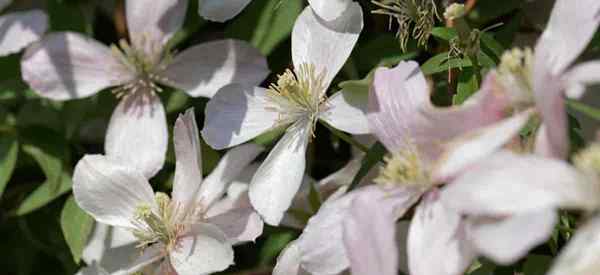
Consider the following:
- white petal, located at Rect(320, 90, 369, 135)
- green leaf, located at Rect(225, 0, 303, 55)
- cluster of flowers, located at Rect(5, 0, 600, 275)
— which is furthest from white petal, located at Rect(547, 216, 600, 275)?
green leaf, located at Rect(225, 0, 303, 55)

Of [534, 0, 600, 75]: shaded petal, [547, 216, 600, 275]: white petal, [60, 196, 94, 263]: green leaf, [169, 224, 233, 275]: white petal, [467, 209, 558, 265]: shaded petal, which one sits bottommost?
[60, 196, 94, 263]: green leaf

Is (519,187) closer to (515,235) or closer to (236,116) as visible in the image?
(515,235)

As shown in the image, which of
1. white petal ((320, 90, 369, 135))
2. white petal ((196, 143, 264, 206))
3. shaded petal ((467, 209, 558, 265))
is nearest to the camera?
shaded petal ((467, 209, 558, 265))

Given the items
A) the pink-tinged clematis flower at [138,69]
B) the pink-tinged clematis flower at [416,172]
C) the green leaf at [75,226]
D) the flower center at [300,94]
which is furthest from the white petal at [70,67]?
the pink-tinged clematis flower at [416,172]

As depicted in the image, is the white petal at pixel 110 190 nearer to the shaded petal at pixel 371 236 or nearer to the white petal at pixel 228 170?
the white petal at pixel 228 170

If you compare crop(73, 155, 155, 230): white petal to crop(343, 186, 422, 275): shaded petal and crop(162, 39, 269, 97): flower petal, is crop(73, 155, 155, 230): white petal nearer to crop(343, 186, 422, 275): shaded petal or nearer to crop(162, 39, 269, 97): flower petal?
crop(162, 39, 269, 97): flower petal

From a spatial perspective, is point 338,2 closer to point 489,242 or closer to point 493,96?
point 493,96

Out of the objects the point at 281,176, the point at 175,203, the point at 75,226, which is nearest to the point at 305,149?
the point at 281,176
